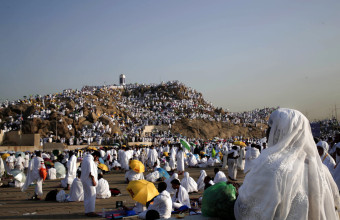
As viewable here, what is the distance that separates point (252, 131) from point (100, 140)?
32700mm

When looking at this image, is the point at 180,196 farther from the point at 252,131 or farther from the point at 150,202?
the point at 252,131

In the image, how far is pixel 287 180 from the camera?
230cm

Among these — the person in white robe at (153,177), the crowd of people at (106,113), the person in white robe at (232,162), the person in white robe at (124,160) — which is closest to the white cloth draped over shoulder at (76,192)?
the person in white robe at (153,177)

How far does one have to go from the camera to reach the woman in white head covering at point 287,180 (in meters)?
2.29

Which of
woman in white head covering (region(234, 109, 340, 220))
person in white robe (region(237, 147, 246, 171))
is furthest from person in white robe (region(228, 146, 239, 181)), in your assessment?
woman in white head covering (region(234, 109, 340, 220))

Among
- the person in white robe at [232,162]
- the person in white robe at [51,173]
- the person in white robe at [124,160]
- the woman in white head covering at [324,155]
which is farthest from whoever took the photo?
the person in white robe at [124,160]

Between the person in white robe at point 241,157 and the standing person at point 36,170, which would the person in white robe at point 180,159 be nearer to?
the person in white robe at point 241,157

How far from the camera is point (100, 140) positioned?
3594cm

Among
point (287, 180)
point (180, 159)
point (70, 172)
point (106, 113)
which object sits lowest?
point (180, 159)

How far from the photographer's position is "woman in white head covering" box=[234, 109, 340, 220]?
229 centimetres

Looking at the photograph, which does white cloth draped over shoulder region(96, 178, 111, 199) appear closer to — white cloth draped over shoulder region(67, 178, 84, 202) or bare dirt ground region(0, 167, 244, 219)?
bare dirt ground region(0, 167, 244, 219)

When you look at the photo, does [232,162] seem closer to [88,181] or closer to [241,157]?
[241,157]

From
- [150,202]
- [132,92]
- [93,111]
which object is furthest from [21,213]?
[132,92]

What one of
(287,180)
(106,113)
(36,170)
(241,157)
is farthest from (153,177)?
(106,113)
